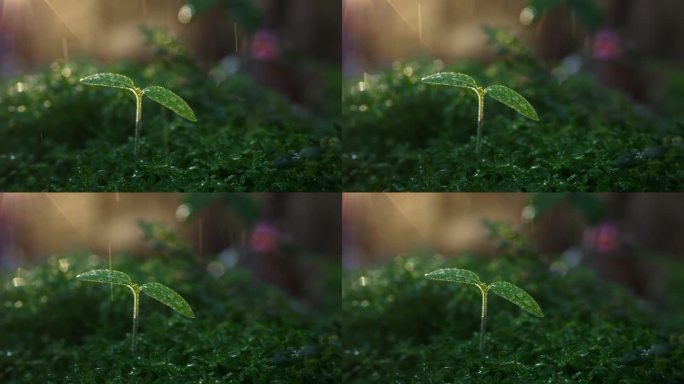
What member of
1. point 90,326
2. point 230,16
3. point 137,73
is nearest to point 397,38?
point 230,16

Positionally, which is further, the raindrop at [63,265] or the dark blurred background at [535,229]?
the raindrop at [63,265]

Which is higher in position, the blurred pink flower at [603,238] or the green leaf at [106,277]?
the blurred pink flower at [603,238]

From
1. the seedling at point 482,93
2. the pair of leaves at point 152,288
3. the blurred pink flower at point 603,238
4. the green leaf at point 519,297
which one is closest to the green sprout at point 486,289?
the green leaf at point 519,297

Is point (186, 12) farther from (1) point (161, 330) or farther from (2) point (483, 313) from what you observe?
(2) point (483, 313)

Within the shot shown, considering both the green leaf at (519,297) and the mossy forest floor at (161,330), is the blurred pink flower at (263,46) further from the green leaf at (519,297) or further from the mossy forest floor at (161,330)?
the green leaf at (519,297)

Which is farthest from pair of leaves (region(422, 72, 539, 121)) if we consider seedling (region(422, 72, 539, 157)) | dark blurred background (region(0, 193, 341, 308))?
dark blurred background (region(0, 193, 341, 308))

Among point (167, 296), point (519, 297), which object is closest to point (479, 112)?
point (519, 297)

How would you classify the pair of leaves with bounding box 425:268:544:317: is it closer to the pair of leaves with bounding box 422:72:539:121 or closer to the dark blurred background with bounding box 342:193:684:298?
the dark blurred background with bounding box 342:193:684:298
